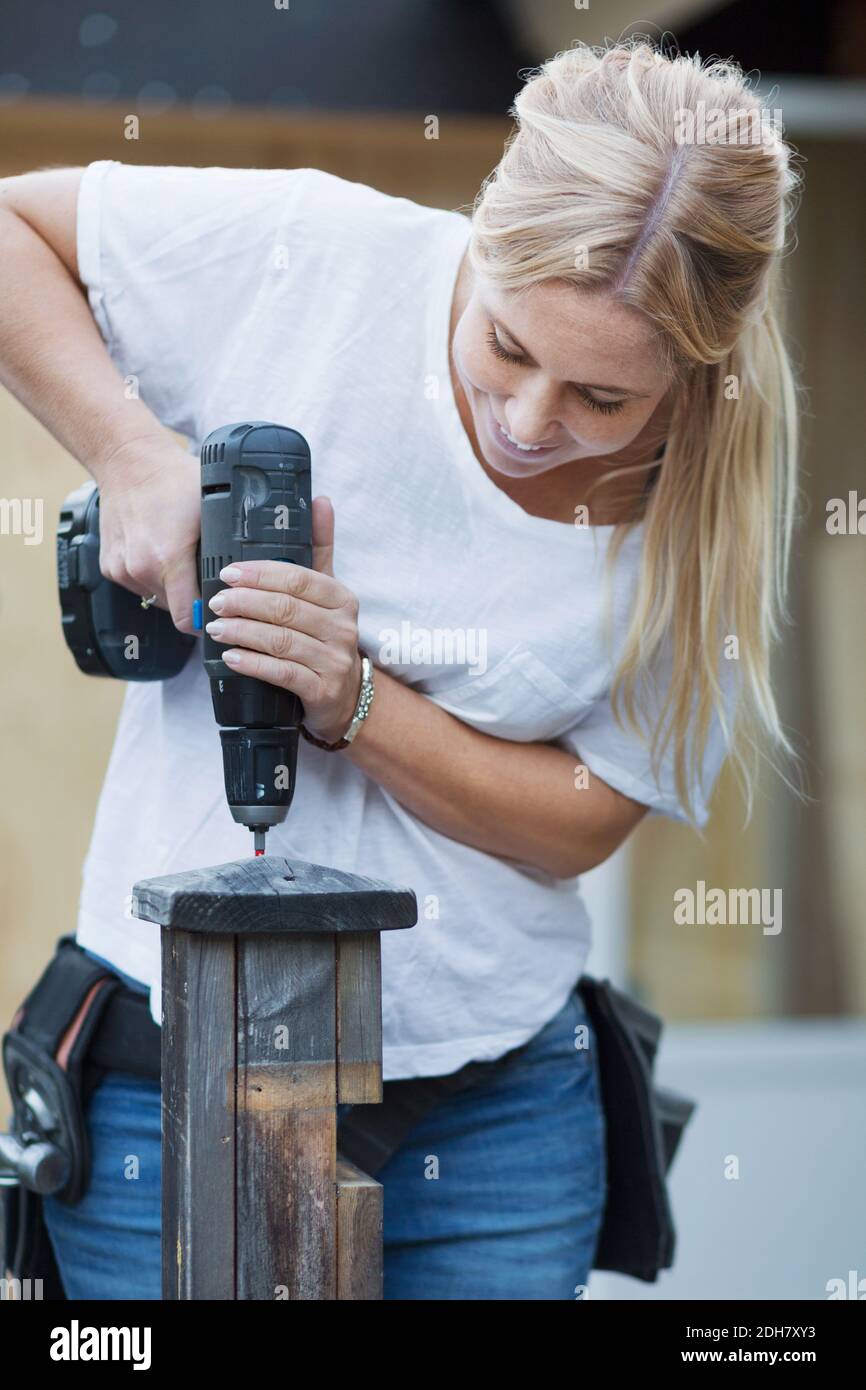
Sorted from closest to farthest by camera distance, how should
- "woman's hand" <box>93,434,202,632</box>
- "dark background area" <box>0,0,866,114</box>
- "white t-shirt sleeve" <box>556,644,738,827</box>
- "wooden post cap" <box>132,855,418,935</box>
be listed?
"wooden post cap" <box>132,855,418,935</box> < "woman's hand" <box>93,434,202,632</box> < "white t-shirt sleeve" <box>556,644,738,827</box> < "dark background area" <box>0,0,866,114</box>

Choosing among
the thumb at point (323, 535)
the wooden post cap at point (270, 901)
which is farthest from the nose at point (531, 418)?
the wooden post cap at point (270, 901)

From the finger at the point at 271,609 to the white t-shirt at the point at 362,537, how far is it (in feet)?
0.53

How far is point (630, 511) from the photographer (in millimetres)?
1380

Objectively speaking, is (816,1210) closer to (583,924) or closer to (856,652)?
(856,652)

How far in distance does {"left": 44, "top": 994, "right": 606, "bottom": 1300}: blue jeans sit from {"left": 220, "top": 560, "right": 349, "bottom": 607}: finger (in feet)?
1.63

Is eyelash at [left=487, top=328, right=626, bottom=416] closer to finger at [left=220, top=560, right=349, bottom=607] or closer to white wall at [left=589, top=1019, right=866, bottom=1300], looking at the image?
finger at [left=220, top=560, right=349, bottom=607]

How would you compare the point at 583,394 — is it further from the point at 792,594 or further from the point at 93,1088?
the point at 792,594

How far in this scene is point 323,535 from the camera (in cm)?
116

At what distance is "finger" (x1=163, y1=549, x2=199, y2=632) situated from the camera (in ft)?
3.71

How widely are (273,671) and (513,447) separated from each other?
1.06ft

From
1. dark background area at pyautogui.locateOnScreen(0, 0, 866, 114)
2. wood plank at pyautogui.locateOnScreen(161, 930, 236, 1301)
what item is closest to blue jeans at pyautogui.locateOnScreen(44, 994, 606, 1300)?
wood plank at pyautogui.locateOnScreen(161, 930, 236, 1301)
